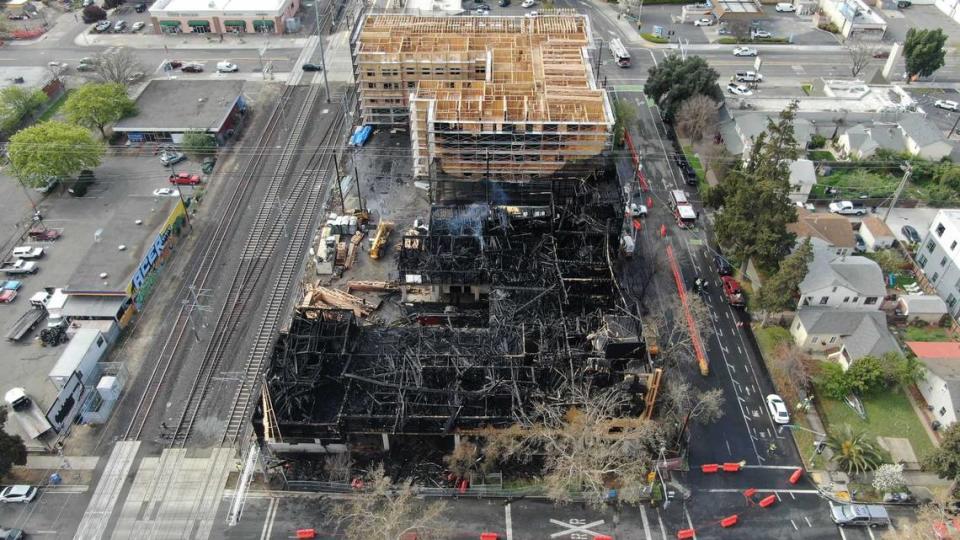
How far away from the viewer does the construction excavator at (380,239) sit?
87.5 m

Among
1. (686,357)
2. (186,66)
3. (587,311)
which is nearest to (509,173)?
(587,311)

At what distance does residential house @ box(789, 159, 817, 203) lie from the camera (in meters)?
93.8

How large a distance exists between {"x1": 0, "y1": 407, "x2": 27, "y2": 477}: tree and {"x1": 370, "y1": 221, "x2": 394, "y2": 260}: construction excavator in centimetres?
4214

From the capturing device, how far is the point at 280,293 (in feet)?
273

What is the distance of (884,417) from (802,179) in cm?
3749

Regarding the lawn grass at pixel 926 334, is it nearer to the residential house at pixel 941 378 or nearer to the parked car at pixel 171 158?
the residential house at pixel 941 378

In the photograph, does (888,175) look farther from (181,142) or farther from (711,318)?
(181,142)

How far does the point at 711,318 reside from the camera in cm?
7988

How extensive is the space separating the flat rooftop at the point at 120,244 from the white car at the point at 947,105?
123446 millimetres

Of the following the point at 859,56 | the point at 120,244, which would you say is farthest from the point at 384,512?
the point at 859,56

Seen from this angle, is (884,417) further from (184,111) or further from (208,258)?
(184,111)

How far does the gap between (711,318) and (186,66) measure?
343 feet

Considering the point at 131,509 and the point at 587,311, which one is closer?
the point at 131,509

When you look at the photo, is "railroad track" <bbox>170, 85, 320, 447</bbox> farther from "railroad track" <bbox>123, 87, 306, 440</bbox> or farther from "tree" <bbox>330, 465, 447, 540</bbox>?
"tree" <bbox>330, 465, 447, 540</bbox>
